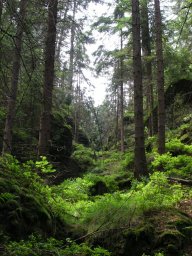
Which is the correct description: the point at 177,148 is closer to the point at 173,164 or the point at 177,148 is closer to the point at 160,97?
the point at 160,97

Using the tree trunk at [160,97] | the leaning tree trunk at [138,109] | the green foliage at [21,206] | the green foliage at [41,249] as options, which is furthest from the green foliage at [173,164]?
the green foliage at [41,249]

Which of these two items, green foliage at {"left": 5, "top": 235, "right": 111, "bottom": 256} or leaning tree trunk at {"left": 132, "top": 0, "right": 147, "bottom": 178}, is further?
leaning tree trunk at {"left": 132, "top": 0, "right": 147, "bottom": 178}

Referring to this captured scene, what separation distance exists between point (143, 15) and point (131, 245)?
19768mm

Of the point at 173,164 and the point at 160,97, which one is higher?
the point at 160,97

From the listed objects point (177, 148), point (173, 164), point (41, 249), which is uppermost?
point (177, 148)

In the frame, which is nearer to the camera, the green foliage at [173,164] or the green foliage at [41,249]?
the green foliage at [41,249]

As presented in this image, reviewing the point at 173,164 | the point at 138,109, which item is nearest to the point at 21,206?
the point at 173,164

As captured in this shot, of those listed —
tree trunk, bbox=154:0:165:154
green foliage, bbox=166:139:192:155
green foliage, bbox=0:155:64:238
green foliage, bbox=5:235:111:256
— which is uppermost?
tree trunk, bbox=154:0:165:154

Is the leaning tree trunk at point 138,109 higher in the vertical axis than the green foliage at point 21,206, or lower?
higher

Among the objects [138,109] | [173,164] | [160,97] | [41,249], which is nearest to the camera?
[41,249]

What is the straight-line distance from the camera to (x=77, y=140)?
1265 inches

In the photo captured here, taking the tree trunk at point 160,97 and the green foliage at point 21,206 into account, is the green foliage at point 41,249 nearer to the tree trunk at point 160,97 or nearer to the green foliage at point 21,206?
the green foliage at point 21,206

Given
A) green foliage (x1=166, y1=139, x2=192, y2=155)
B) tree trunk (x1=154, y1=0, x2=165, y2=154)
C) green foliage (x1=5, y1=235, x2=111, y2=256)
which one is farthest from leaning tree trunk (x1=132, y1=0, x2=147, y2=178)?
green foliage (x1=5, y1=235, x2=111, y2=256)

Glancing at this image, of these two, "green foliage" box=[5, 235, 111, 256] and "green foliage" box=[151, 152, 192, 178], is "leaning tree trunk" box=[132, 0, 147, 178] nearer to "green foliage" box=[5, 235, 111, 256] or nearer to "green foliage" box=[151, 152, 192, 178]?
"green foliage" box=[151, 152, 192, 178]
